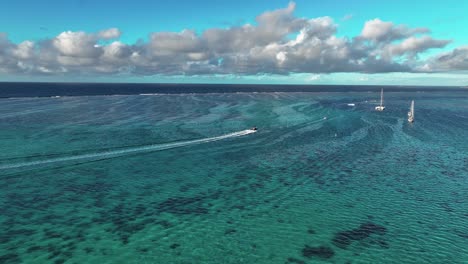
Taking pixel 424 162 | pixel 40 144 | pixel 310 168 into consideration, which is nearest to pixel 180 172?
pixel 310 168

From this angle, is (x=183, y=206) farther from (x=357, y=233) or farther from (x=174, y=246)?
(x=357, y=233)

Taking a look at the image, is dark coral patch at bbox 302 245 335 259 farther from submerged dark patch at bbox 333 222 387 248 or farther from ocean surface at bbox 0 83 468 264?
submerged dark patch at bbox 333 222 387 248

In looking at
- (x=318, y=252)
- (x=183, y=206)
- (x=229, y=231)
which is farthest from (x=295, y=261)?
(x=183, y=206)

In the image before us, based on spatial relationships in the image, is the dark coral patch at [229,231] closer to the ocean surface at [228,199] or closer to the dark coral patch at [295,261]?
the ocean surface at [228,199]

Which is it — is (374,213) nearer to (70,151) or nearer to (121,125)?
(70,151)

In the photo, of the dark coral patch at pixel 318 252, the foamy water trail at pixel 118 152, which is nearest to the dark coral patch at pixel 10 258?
the dark coral patch at pixel 318 252
